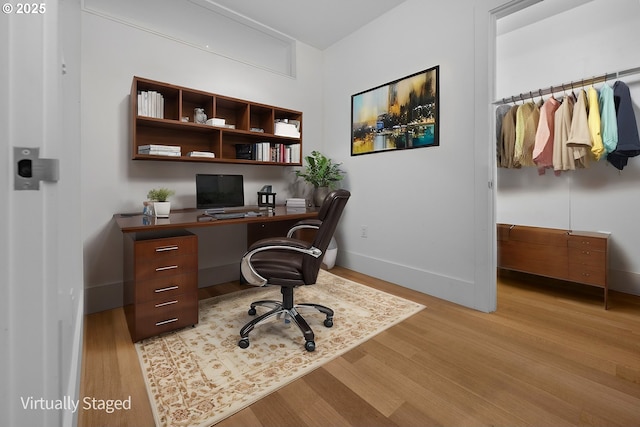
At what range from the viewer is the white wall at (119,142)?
2.30 meters

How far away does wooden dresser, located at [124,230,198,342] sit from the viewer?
1.80m

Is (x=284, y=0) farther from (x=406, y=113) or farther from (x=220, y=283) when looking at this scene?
(x=220, y=283)

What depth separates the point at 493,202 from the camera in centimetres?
232

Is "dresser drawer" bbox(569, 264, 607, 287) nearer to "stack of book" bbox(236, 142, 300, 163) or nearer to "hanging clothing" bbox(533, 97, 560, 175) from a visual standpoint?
"hanging clothing" bbox(533, 97, 560, 175)

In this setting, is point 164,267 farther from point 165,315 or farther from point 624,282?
point 624,282

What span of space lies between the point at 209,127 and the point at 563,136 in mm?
3163

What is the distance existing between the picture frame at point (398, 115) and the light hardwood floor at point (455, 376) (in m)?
1.70

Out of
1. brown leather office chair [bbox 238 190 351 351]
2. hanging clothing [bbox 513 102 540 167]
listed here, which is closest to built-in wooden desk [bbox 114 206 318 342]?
brown leather office chair [bbox 238 190 351 351]

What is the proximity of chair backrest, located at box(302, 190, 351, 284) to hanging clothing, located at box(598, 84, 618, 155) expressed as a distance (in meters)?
2.23

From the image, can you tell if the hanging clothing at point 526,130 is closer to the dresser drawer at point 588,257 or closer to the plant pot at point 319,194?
the dresser drawer at point 588,257

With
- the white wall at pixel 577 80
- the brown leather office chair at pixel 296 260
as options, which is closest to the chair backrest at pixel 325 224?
the brown leather office chair at pixel 296 260

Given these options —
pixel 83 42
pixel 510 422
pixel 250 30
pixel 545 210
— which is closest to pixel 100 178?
pixel 83 42

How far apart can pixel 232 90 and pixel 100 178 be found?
60.7 inches

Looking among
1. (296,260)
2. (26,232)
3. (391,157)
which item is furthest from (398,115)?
(26,232)
